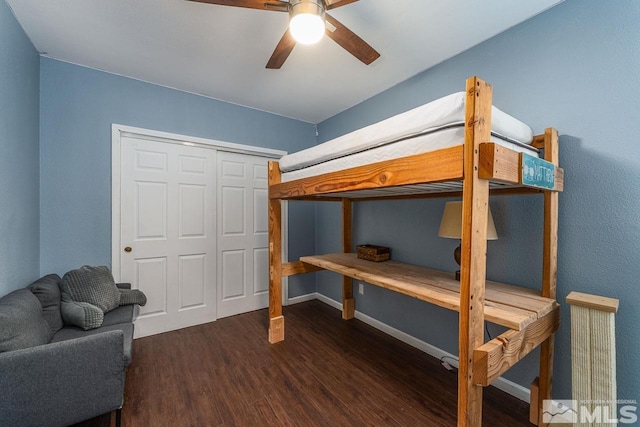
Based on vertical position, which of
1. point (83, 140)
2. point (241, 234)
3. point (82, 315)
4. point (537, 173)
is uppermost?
point (83, 140)

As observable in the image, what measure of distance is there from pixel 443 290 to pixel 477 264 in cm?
55

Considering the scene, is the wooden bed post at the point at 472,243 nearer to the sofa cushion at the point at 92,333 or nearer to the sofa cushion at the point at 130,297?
the sofa cushion at the point at 92,333

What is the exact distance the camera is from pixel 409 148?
47.8 inches

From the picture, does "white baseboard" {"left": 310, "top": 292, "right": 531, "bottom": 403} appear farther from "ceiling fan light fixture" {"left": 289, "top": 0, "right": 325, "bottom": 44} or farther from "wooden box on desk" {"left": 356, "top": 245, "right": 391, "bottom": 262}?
"ceiling fan light fixture" {"left": 289, "top": 0, "right": 325, "bottom": 44}

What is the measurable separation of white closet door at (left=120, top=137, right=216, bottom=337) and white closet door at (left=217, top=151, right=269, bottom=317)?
12 centimetres

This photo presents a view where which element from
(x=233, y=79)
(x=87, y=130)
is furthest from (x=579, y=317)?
(x=87, y=130)

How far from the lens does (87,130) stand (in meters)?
2.29

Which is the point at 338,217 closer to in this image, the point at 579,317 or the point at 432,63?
the point at 432,63

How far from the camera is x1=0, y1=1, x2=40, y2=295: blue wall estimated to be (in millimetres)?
1552

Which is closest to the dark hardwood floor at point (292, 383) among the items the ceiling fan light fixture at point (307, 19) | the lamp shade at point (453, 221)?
the lamp shade at point (453, 221)

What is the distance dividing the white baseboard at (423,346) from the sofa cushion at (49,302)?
96.9 inches

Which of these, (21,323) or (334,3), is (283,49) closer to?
(334,3)

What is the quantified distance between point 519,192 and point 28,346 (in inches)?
112

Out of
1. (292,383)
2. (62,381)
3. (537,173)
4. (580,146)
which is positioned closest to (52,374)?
(62,381)
